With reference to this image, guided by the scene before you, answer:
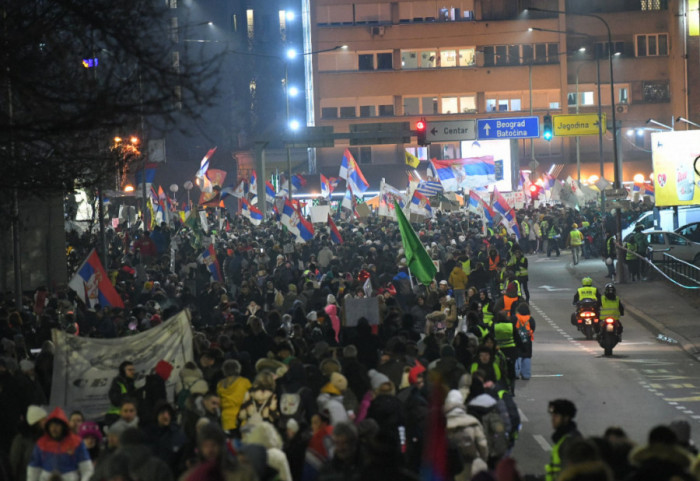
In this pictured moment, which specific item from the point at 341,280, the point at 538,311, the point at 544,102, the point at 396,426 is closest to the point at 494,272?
the point at 538,311

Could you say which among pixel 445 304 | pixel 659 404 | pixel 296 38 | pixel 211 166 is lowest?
pixel 659 404

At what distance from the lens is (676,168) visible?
131 feet

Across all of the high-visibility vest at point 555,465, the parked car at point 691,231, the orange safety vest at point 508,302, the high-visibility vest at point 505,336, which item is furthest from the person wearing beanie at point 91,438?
the parked car at point 691,231

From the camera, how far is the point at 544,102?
83.1 metres

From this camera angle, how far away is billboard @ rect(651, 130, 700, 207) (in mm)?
39688

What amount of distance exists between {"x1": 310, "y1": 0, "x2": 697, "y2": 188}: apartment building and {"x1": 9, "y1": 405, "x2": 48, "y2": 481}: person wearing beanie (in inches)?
2802

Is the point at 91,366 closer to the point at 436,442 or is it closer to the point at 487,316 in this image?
the point at 436,442

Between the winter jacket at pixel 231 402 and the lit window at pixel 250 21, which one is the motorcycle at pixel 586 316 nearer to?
the winter jacket at pixel 231 402

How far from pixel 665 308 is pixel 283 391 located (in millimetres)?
19374

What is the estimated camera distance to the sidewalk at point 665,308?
25.3 m

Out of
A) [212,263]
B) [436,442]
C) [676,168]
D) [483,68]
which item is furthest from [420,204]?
[483,68]

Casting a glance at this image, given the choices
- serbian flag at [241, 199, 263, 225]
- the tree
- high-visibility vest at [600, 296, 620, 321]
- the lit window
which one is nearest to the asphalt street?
high-visibility vest at [600, 296, 620, 321]

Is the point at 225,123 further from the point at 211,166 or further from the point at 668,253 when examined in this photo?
the point at 668,253

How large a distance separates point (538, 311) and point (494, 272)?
1648 millimetres
